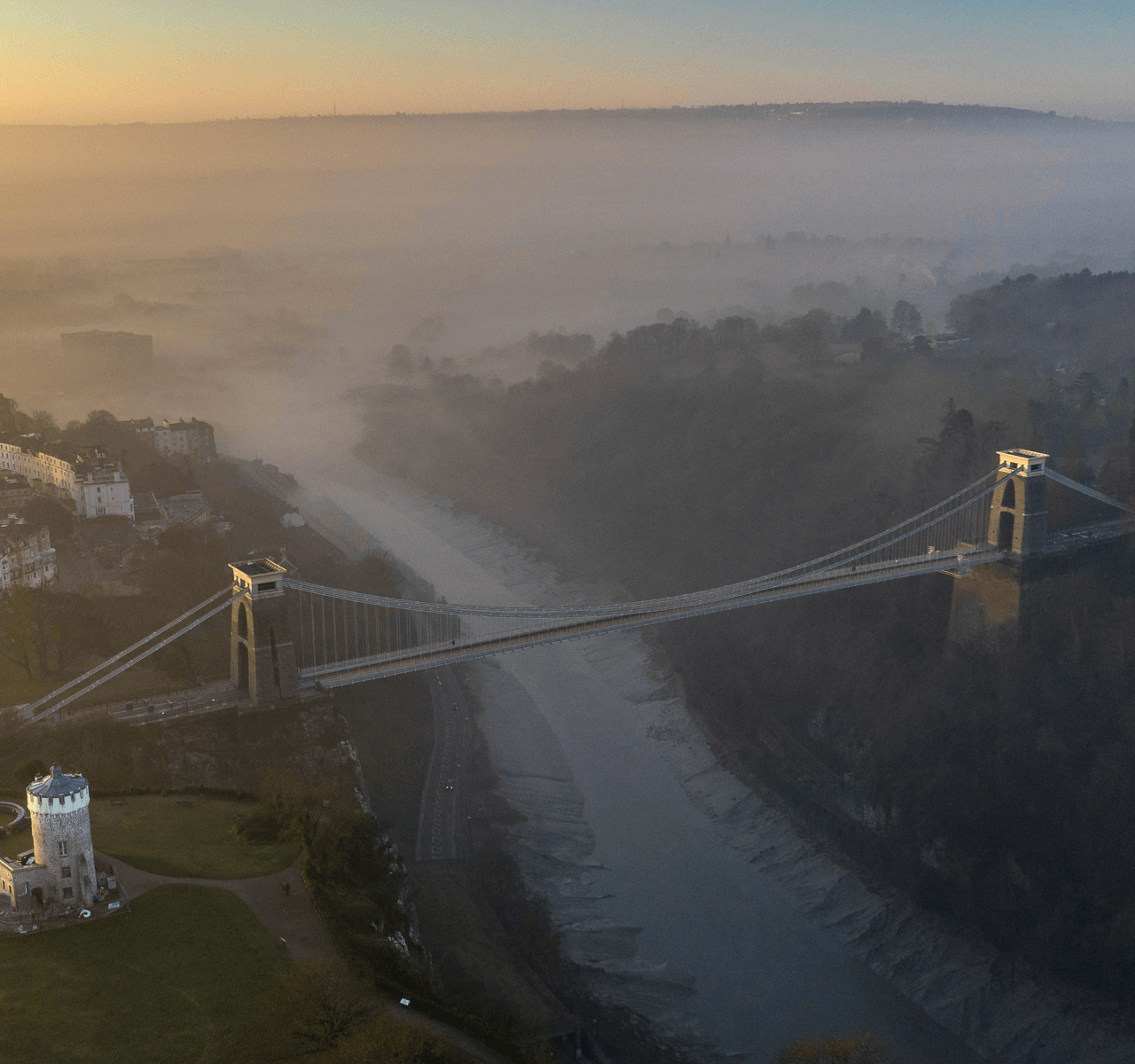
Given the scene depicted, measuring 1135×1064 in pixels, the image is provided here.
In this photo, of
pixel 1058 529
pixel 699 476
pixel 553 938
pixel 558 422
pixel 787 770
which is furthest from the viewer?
pixel 558 422

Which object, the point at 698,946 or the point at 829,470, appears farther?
the point at 829,470

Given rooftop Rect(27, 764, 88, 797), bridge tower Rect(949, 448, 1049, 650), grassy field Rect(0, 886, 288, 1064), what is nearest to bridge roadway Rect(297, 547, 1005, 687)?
bridge tower Rect(949, 448, 1049, 650)

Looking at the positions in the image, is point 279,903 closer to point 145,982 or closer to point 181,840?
point 181,840

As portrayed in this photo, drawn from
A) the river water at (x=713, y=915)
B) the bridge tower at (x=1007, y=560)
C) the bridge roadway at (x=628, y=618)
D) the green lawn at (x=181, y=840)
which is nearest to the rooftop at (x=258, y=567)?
the bridge roadway at (x=628, y=618)

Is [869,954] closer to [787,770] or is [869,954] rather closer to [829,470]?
[787,770]

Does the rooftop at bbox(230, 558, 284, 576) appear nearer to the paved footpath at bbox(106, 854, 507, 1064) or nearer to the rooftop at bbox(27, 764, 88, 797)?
the paved footpath at bbox(106, 854, 507, 1064)

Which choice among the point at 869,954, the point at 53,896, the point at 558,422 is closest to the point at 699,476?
the point at 558,422

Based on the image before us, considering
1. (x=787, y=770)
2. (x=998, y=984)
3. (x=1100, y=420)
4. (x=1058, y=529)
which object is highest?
(x=1100, y=420)

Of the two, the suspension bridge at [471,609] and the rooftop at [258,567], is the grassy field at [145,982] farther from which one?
the rooftop at [258,567]
